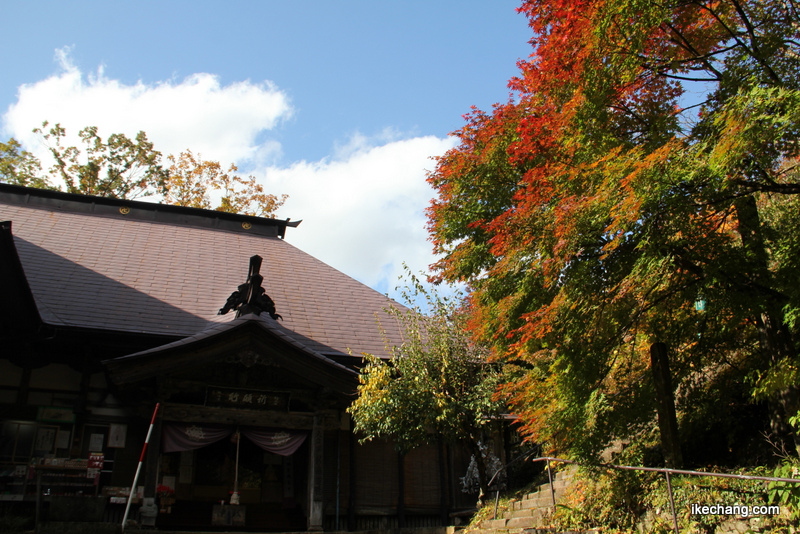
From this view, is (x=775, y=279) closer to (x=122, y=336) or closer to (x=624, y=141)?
(x=624, y=141)

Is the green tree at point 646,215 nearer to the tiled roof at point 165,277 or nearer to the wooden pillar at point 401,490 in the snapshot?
the wooden pillar at point 401,490

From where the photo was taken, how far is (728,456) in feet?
29.4

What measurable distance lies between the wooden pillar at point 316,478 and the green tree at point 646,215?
384 cm

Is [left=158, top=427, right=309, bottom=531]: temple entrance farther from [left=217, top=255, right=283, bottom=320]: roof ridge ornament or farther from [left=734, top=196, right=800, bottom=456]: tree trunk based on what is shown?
[left=734, top=196, right=800, bottom=456]: tree trunk

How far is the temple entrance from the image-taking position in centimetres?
1110

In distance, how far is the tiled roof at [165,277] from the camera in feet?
40.1

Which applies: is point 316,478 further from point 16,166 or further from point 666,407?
point 16,166

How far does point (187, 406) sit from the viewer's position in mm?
10711

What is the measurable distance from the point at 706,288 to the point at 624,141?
2.29 m

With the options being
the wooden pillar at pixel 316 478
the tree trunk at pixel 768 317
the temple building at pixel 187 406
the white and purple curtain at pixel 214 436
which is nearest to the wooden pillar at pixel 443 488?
the temple building at pixel 187 406

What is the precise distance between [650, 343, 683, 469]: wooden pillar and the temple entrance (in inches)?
247

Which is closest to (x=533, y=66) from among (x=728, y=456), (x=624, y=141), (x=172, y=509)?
(x=624, y=141)

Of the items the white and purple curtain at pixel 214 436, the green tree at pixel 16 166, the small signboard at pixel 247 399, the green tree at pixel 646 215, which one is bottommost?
the white and purple curtain at pixel 214 436

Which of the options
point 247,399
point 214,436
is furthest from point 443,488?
point 214,436
